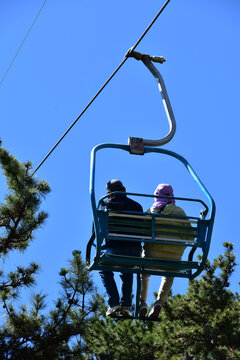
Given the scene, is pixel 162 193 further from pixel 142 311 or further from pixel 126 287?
pixel 142 311

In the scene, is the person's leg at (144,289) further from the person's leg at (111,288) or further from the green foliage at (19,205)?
the green foliage at (19,205)

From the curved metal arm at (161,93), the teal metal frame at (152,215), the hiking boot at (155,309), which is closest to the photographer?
the teal metal frame at (152,215)

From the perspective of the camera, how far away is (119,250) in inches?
209

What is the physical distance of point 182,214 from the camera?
5.40m

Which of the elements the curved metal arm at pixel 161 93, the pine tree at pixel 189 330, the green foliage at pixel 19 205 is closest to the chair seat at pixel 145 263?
the curved metal arm at pixel 161 93

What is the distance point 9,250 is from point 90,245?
246 cm

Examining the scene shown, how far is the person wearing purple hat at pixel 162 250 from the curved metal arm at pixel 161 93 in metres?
0.38

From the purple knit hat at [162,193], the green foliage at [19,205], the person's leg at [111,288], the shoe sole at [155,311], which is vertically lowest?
the shoe sole at [155,311]

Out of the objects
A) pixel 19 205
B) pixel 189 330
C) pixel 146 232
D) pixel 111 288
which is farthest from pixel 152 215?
pixel 189 330

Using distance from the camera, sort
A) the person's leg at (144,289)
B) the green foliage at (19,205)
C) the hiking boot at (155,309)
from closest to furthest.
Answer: the hiking boot at (155,309)
the person's leg at (144,289)
the green foliage at (19,205)

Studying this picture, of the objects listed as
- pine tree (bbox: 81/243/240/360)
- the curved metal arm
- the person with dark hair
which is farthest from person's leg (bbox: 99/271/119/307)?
pine tree (bbox: 81/243/240/360)

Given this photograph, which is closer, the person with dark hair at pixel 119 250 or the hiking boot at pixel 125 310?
the person with dark hair at pixel 119 250

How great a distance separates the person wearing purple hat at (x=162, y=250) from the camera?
17.6ft

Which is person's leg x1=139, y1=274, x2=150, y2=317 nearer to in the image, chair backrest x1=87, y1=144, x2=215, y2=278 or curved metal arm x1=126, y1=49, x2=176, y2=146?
chair backrest x1=87, y1=144, x2=215, y2=278
